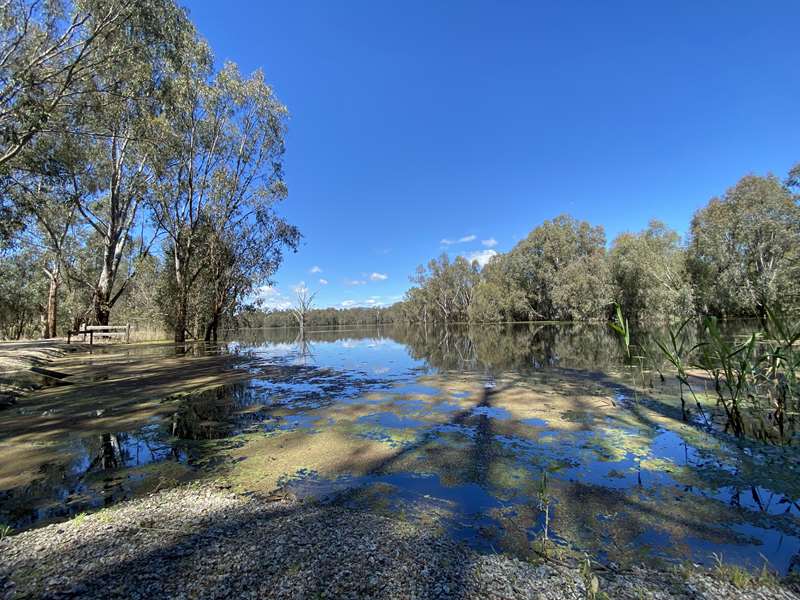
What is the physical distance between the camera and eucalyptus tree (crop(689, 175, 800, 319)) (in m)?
27.6

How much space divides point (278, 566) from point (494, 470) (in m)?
2.34

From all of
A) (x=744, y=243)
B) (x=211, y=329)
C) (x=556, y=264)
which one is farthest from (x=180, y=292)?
Answer: (x=556, y=264)

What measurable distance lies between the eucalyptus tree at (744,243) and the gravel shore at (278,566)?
34078 mm

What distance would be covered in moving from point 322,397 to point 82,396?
468cm

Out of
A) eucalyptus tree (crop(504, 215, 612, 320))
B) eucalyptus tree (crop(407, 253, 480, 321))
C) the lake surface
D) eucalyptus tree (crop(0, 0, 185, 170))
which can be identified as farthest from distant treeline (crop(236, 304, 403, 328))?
the lake surface

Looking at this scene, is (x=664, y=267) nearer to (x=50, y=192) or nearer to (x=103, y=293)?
(x=103, y=293)

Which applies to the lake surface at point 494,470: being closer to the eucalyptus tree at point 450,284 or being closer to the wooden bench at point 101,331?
the wooden bench at point 101,331

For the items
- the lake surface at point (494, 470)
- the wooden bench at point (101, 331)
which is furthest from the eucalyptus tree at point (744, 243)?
the wooden bench at point (101, 331)

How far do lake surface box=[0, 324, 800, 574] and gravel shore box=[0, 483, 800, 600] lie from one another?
0.98 ft

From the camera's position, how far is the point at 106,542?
221 cm

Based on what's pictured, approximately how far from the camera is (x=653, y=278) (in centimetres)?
3272

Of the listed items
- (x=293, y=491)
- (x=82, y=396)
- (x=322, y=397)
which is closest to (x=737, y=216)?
(x=322, y=397)

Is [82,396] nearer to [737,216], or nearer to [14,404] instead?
[14,404]

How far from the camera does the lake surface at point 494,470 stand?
2508mm
